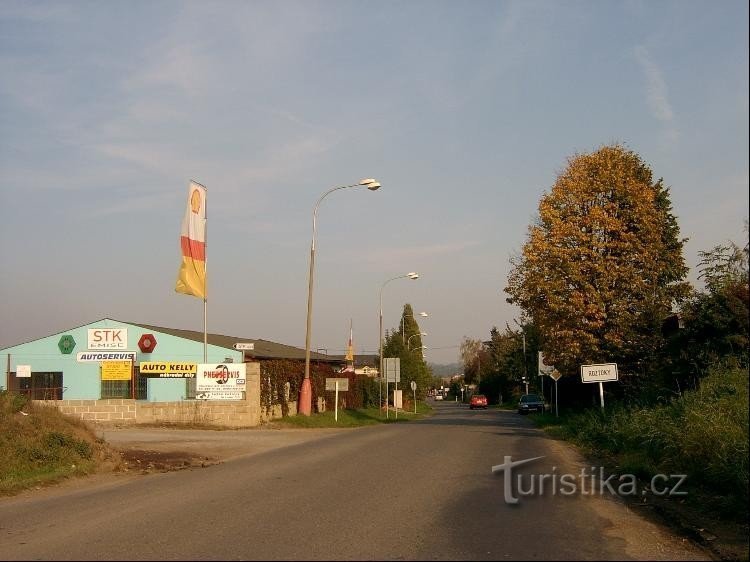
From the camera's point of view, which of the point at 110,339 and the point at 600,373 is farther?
the point at 110,339

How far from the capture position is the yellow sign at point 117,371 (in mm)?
32469

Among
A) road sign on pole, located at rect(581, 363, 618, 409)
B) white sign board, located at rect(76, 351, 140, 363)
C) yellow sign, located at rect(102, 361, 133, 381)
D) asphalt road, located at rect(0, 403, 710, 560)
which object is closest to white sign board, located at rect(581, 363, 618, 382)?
road sign on pole, located at rect(581, 363, 618, 409)

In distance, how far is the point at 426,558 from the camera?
752cm

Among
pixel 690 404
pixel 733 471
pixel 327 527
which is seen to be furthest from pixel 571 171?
pixel 327 527

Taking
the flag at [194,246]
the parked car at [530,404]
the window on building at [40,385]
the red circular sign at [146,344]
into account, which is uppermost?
the flag at [194,246]

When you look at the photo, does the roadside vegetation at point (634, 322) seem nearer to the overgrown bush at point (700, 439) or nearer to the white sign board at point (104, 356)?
the overgrown bush at point (700, 439)

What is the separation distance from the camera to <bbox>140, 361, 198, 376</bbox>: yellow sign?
31828 millimetres

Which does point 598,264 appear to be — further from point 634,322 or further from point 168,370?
point 168,370

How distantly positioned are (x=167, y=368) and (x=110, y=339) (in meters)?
3.79

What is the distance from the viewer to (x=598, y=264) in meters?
28.6

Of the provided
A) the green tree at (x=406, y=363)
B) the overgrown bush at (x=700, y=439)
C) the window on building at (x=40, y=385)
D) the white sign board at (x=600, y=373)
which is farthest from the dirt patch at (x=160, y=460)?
the green tree at (x=406, y=363)

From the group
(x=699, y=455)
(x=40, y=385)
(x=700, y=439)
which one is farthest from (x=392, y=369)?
(x=699, y=455)

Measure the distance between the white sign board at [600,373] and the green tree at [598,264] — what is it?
3.15 meters

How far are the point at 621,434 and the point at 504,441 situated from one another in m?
5.21
